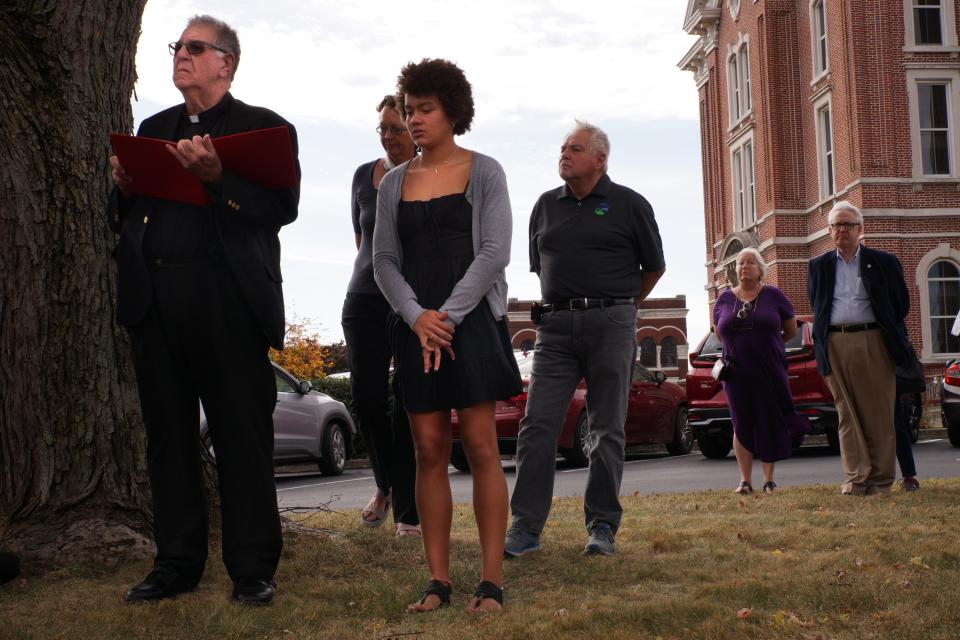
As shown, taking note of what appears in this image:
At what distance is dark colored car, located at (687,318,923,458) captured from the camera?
14.6m

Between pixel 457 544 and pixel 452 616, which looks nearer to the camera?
pixel 452 616

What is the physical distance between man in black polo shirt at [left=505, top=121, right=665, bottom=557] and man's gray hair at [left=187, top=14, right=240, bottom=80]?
2.26 m

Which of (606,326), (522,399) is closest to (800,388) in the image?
(522,399)

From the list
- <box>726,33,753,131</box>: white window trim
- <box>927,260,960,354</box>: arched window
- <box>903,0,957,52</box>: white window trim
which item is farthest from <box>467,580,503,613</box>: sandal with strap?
<box>726,33,753,131</box>: white window trim

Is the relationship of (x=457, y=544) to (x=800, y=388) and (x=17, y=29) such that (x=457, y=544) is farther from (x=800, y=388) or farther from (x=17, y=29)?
(x=800, y=388)

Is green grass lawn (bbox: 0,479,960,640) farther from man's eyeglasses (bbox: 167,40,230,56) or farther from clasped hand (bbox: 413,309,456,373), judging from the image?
man's eyeglasses (bbox: 167,40,230,56)

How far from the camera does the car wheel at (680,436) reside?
689 inches

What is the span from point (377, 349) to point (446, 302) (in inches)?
73.6

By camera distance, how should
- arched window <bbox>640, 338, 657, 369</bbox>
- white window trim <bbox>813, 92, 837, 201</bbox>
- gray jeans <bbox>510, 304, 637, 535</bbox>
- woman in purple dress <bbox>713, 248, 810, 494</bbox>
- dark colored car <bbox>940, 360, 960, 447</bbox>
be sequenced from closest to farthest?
1. gray jeans <bbox>510, 304, 637, 535</bbox>
2. woman in purple dress <bbox>713, 248, 810, 494</bbox>
3. dark colored car <bbox>940, 360, 960, 447</bbox>
4. white window trim <bbox>813, 92, 837, 201</bbox>
5. arched window <bbox>640, 338, 657, 369</bbox>

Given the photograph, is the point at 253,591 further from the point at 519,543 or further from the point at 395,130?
the point at 395,130

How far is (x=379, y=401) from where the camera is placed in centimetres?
641

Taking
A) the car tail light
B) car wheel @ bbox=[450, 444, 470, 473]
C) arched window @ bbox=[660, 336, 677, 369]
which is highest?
arched window @ bbox=[660, 336, 677, 369]

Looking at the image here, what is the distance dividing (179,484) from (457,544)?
1729 mm

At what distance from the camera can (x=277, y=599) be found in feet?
14.9
